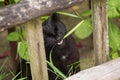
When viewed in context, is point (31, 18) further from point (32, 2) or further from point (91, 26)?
point (91, 26)

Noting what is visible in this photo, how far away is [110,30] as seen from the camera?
2.01 m

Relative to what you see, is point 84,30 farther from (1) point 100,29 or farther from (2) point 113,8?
(2) point 113,8

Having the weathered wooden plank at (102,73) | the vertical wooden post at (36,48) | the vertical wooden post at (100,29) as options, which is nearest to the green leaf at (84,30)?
the vertical wooden post at (100,29)

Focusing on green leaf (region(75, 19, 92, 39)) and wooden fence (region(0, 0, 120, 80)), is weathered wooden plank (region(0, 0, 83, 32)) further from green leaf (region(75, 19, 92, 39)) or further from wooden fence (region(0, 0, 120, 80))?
green leaf (region(75, 19, 92, 39))

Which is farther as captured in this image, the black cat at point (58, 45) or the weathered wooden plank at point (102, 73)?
the black cat at point (58, 45)

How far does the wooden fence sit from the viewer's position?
142 centimetres

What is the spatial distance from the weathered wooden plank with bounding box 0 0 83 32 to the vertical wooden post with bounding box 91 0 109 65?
25 cm

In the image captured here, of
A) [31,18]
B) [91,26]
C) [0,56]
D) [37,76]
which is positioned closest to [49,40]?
[91,26]

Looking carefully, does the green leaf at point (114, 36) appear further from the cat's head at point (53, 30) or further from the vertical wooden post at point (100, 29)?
the cat's head at point (53, 30)

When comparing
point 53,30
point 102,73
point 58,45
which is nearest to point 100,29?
point 102,73

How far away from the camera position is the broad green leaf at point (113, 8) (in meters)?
1.94

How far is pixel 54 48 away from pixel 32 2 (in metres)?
0.78

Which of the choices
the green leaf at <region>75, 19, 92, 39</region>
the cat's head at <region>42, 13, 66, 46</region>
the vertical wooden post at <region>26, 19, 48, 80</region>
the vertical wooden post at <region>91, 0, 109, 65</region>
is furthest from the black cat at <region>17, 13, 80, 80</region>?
the vertical wooden post at <region>26, 19, 48, 80</region>

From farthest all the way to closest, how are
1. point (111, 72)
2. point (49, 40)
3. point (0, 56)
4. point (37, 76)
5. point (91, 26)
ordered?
point (0, 56) < point (49, 40) < point (91, 26) < point (111, 72) < point (37, 76)
